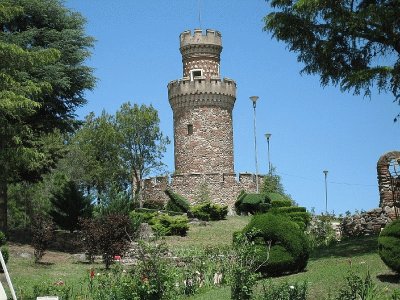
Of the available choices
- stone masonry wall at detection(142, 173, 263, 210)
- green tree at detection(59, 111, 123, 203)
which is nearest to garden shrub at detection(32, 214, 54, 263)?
stone masonry wall at detection(142, 173, 263, 210)

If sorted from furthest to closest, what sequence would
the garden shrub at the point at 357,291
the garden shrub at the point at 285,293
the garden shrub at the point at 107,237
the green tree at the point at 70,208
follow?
A: the green tree at the point at 70,208 → the garden shrub at the point at 107,237 → the garden shrub at the point at 285,293 → the garden shrub at the point at 357,291

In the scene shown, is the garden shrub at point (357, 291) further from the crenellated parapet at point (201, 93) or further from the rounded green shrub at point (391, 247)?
the crenellated parapet at point (201, 93)

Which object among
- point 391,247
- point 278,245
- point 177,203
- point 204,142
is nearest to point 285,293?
point 391,247

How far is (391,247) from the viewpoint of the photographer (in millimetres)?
11570

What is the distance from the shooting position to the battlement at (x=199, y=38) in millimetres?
45312

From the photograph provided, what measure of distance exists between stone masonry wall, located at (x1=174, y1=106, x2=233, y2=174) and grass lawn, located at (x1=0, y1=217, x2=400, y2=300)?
1606cm

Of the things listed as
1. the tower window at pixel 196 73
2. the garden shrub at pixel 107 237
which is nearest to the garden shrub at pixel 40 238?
the garden shrub at pixel 107 237

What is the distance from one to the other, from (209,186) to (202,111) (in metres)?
5.71

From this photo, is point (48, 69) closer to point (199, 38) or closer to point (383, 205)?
point (383, 205)

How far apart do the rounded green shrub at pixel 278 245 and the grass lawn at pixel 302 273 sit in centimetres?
29

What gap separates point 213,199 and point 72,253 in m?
18.6

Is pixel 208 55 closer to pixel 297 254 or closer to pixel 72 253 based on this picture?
pixel 72 253

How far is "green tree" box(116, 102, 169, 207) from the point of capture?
147 ft

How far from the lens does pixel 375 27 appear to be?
17.6 m
